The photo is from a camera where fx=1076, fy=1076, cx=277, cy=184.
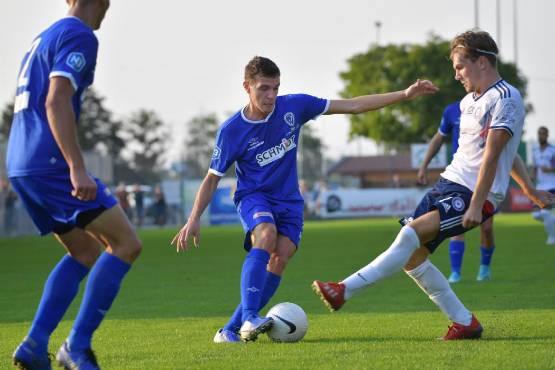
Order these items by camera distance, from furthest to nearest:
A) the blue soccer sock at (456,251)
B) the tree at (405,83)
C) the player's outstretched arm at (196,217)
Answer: the tree at (405,83)
the blue soccer sock at (456,251)
the player's outstretched arm at (196,217)

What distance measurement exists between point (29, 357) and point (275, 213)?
269 centimetres

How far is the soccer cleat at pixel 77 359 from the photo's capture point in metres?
6.09

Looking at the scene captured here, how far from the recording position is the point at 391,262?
7.49 m

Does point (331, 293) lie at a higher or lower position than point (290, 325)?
higher

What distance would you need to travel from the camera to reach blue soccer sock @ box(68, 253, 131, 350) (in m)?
6.14

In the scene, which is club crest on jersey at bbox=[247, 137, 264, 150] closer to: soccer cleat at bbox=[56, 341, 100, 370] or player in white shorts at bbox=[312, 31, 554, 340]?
player in white shorts at bbox=[312, 31, 554, 340]

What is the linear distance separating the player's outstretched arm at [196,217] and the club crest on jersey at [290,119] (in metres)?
0.71

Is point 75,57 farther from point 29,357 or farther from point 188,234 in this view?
point 188,234

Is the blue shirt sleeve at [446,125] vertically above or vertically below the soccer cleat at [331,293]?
above

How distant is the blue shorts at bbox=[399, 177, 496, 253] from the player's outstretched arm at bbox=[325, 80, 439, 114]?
765 mm

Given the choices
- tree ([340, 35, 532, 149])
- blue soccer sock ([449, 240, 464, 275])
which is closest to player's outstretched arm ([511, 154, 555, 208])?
blue soccer sock ([449, 240, 464, 275])

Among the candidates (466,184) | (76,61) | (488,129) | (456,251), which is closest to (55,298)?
(76,61)

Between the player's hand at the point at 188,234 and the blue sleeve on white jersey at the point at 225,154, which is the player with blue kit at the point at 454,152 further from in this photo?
the player's hand at the point at 188,234

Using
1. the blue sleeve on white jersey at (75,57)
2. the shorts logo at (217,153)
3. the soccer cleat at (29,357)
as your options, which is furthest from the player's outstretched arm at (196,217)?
the blue sleeve on white jersey at (75,57)
